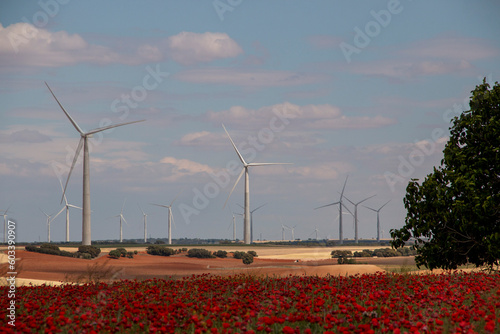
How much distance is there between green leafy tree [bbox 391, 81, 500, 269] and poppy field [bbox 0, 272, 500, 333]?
209 cm

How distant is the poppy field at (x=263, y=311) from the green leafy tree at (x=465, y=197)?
6.84 ft

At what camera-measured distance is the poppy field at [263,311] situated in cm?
1066

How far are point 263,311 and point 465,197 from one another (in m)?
11.3

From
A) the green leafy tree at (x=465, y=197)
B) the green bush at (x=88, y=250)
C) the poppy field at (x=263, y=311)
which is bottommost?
the green bush at (x=88, y=250)

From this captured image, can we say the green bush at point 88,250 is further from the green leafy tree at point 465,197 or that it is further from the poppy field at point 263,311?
the green leafy tree at point 465,197

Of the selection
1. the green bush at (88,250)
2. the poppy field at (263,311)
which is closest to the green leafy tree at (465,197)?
the poppy field at (263,311)

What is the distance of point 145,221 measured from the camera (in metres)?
153

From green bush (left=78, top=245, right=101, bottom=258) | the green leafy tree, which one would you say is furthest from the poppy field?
green bush (left=78, top=245, right=101, bottom=258)

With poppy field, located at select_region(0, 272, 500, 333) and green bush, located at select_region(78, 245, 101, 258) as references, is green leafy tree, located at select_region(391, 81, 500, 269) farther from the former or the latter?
green bush, located at select_region(78, 245, 101, 258)

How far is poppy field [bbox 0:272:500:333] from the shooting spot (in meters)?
10.7

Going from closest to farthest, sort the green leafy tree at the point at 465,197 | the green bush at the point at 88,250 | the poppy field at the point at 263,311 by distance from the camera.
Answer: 1. the poppy field at the point at 263,311
2. the green leafy tree at the point at 465,197
3. the green bush at the point at 88,250

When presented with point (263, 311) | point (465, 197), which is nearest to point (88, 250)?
point (465, 197)

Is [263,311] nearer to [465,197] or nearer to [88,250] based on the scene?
[465,197]

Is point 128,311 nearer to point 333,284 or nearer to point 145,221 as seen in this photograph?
point 333,284
